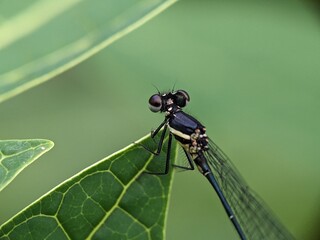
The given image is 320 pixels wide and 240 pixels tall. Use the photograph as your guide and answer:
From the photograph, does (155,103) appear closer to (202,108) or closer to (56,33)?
(202,108)

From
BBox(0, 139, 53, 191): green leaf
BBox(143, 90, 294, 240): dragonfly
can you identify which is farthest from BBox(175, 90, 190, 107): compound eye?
BBox(0, 139, 53, 191): green leaf

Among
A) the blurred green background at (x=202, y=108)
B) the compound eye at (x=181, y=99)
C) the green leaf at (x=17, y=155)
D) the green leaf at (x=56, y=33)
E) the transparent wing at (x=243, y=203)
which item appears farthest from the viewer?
the blurred green background at (x=202, y=108)

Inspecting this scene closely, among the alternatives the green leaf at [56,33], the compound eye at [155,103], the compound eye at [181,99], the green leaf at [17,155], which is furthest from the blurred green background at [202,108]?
the green leaf at [17,155]

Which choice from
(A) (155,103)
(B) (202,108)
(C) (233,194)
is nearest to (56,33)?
(A) (155,103)

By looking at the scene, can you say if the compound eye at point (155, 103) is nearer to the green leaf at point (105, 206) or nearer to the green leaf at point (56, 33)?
the green leaf at point (56, 33)

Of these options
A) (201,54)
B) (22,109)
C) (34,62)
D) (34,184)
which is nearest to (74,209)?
(34,62)
